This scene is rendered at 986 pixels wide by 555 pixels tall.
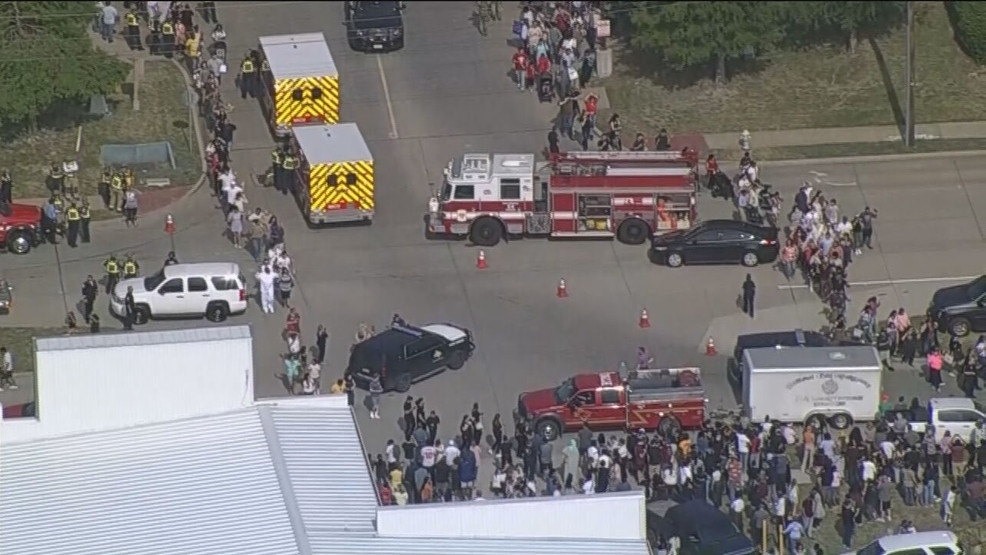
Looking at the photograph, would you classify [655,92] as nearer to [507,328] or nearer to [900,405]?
[507,328]

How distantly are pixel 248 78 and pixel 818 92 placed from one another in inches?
646

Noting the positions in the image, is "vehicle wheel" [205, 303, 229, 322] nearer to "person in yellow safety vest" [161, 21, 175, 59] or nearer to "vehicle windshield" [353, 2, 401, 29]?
"person in yellow safety vest" [161, 21, 175, 59]

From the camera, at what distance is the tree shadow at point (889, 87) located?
7200 cm

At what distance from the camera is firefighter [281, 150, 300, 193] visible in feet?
223

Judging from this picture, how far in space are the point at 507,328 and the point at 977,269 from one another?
40.4 ft

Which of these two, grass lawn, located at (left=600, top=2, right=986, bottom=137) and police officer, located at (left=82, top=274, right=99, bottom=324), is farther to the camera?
grass lawn, located at (left=600, top=2, right=986, bottom=137)

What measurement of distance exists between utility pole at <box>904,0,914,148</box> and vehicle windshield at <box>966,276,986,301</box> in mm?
9602

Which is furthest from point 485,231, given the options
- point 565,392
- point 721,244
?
point 565,392

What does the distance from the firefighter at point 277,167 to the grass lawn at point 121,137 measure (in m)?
2.30

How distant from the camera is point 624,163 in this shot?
65.9m

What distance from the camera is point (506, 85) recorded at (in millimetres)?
74312

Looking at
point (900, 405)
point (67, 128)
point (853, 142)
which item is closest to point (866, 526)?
point (900, 405)

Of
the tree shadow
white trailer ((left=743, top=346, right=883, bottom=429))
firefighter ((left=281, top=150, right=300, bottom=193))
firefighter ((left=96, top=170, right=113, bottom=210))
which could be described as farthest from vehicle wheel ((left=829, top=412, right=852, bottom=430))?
firefighter ((left=96, top=170, right=113, bottom=210))

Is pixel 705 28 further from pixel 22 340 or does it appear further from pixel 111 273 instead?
pixel 22 340
